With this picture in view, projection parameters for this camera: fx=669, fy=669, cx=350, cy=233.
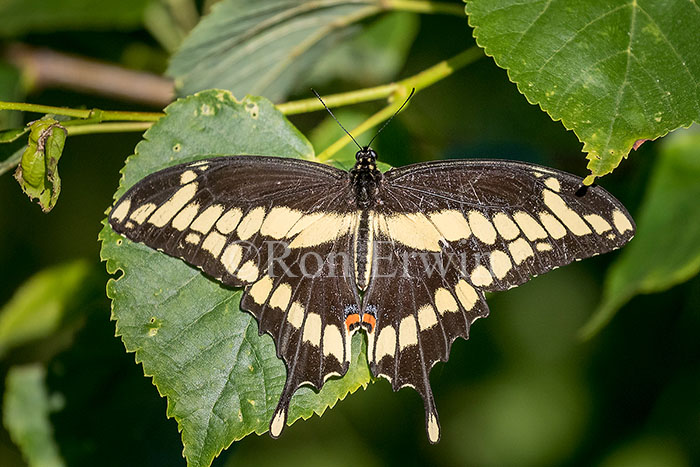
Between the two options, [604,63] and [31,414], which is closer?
[604,63]

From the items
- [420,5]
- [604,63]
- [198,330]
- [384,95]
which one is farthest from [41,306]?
[604,63]

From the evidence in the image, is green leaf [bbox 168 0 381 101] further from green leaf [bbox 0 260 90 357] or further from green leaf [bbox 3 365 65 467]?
green leaf [bbox 3 365 65 467]

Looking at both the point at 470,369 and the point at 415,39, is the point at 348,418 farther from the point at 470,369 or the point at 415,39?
the point at 415,39

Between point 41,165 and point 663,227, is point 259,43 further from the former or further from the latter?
point 663,227

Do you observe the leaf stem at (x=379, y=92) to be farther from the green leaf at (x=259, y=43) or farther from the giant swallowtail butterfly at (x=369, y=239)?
the green leaf at (x=259, y=43)

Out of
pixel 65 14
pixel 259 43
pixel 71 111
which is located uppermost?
pixel 65 14

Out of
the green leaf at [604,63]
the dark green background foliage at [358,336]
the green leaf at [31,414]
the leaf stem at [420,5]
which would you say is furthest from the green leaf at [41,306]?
the green leaf at [604,63]
